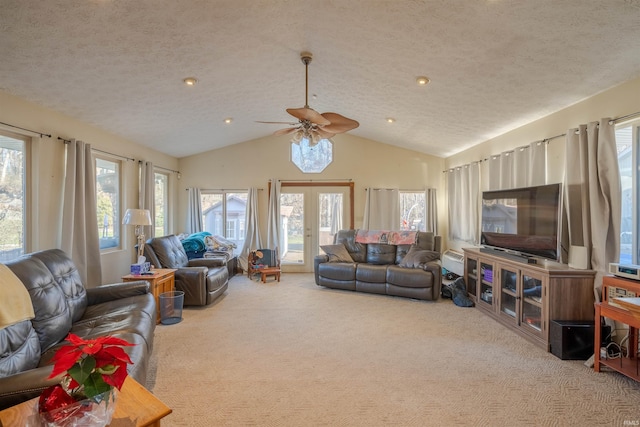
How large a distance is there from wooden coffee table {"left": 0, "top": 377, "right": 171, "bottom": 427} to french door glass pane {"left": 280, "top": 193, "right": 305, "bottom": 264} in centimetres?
562

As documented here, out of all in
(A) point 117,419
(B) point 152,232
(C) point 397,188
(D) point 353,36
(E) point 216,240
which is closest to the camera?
(A) point 117,419

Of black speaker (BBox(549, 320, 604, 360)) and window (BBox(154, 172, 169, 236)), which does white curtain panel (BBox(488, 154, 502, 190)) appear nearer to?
black speaker (BBox(549, 320, 604, 360))

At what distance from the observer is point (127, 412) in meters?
1.27

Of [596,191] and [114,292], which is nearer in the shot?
[596,191]

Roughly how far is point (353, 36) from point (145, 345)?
10.1 ft

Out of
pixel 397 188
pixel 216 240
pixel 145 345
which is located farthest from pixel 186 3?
pixel 397 188

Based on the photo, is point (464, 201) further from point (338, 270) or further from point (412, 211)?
point (338, 270)

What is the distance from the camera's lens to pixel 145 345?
2240mm

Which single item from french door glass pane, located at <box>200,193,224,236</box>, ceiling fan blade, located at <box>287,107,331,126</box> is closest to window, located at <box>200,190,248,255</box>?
french door glass pane, located at <box>200,193,224,236</box>

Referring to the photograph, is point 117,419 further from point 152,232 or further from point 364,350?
point 152,232

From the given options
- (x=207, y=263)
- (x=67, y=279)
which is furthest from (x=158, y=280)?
(x=207, y=263)

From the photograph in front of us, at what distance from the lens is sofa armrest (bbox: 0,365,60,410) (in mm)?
1334

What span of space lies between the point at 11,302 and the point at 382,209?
621cm

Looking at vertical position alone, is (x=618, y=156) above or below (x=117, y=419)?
above
